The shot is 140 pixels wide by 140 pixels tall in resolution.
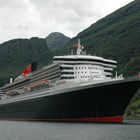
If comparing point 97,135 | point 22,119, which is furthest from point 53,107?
point 97,135

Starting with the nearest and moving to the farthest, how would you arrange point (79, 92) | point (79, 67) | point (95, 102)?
point (95, 102) < point (79, 92) < point (79, 67)

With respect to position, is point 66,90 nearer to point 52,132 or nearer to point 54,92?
point 54,92

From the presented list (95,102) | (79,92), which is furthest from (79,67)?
(95,102)

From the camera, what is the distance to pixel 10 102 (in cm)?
11438

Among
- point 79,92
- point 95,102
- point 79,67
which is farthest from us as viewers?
point 79,67

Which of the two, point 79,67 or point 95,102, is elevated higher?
point 79,67

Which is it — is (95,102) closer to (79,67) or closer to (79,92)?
(79,92)

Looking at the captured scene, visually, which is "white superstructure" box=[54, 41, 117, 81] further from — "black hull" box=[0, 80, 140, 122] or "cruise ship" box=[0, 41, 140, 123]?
"black hull" box=[0, 80, 140, 122]

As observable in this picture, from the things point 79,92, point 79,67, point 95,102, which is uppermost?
point 79,67

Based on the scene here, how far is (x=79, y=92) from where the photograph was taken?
259 ft

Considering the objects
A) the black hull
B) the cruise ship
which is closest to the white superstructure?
the cruise ship

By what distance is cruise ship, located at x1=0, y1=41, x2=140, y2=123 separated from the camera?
77.8 meters

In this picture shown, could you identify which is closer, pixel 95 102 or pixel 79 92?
pixel 95 102

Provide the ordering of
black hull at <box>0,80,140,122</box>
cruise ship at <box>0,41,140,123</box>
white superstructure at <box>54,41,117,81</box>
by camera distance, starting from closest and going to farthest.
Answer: black hull at <box>0,80,140,122</box> → cruise ship at <box>0,41,140,123</box> → white superstructure at <box>54,41,117,81</box>
